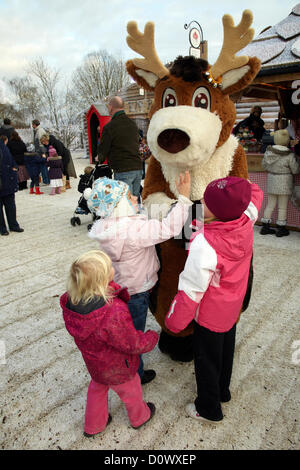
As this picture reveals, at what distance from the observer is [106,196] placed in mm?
1694

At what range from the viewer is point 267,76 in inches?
169

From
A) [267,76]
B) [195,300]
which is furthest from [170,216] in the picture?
[267,76]

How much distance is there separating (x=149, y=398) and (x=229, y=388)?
0.52 meters

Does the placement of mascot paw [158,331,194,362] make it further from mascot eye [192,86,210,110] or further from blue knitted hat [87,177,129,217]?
mascot eye [192,86,210,110]

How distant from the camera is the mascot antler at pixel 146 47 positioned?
1.77 meters

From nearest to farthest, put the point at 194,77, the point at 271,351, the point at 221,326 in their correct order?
the point at 221,326 < the point at 194,77 < the point at 271,351

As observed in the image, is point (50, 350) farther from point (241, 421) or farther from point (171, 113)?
point (171, 113)

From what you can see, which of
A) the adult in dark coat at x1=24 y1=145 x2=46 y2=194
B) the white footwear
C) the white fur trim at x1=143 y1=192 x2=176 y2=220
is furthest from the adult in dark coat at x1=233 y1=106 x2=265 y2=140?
the adult in dark coat at x1=24 y1=145 x2=46 y2=194

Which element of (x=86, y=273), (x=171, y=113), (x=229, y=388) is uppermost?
(x=171, y=113)

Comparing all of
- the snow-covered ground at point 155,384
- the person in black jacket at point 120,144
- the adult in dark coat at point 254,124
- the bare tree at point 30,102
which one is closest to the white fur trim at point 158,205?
the snow-covered ground at point 155,384

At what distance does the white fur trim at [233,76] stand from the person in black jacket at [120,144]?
9.15 ft

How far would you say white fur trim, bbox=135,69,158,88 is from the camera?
1.94 meters

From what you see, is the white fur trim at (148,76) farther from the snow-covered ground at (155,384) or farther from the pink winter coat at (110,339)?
the snow-covered ground at (155,384)

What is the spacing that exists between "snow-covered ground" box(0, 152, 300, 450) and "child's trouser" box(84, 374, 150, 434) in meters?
0.08
